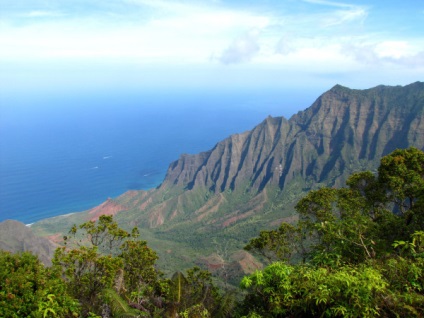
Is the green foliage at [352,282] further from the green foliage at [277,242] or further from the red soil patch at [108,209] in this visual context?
the red soil patch at [108,209]

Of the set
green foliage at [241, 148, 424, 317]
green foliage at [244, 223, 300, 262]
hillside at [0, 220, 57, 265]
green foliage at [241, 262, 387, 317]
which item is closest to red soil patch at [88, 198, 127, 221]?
hillside at [0, 220, 57, 265]

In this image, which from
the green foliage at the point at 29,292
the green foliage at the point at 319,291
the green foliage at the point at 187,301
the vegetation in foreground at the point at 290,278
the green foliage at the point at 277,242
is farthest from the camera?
the green foliage at the point at 277,242

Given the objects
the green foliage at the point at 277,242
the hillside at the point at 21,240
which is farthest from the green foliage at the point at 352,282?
the hillside at the point at 21,240

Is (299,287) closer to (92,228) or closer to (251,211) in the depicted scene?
(92,228)

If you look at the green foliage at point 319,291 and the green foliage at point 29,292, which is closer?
the green foliage at point 319,291

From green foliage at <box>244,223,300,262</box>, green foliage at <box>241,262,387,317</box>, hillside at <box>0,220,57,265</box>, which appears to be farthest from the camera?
hillside at <box>0,220,57,265</box>

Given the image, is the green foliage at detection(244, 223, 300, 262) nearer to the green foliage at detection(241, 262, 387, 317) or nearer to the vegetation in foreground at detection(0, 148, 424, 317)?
the vegetation in foreground at detection(0, 148, 424, 317)

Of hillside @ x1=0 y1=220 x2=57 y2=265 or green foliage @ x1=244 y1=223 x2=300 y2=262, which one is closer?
green foliage @ x1=244 y1=223 x2=300 y2=262
